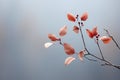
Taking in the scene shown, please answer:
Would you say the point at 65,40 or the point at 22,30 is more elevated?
the point at 22,30

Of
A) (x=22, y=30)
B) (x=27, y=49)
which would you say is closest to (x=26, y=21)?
(x=22, y=30)

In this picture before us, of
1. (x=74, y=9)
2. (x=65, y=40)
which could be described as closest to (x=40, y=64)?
(x=65, y=40)

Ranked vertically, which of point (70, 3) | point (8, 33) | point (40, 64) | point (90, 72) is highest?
point (70, 3)

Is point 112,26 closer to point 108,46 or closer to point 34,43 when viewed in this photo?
point 108,46

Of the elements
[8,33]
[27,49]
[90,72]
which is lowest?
[90,72]

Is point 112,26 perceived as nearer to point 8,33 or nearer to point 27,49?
point 27,49

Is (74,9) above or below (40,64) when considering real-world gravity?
above
